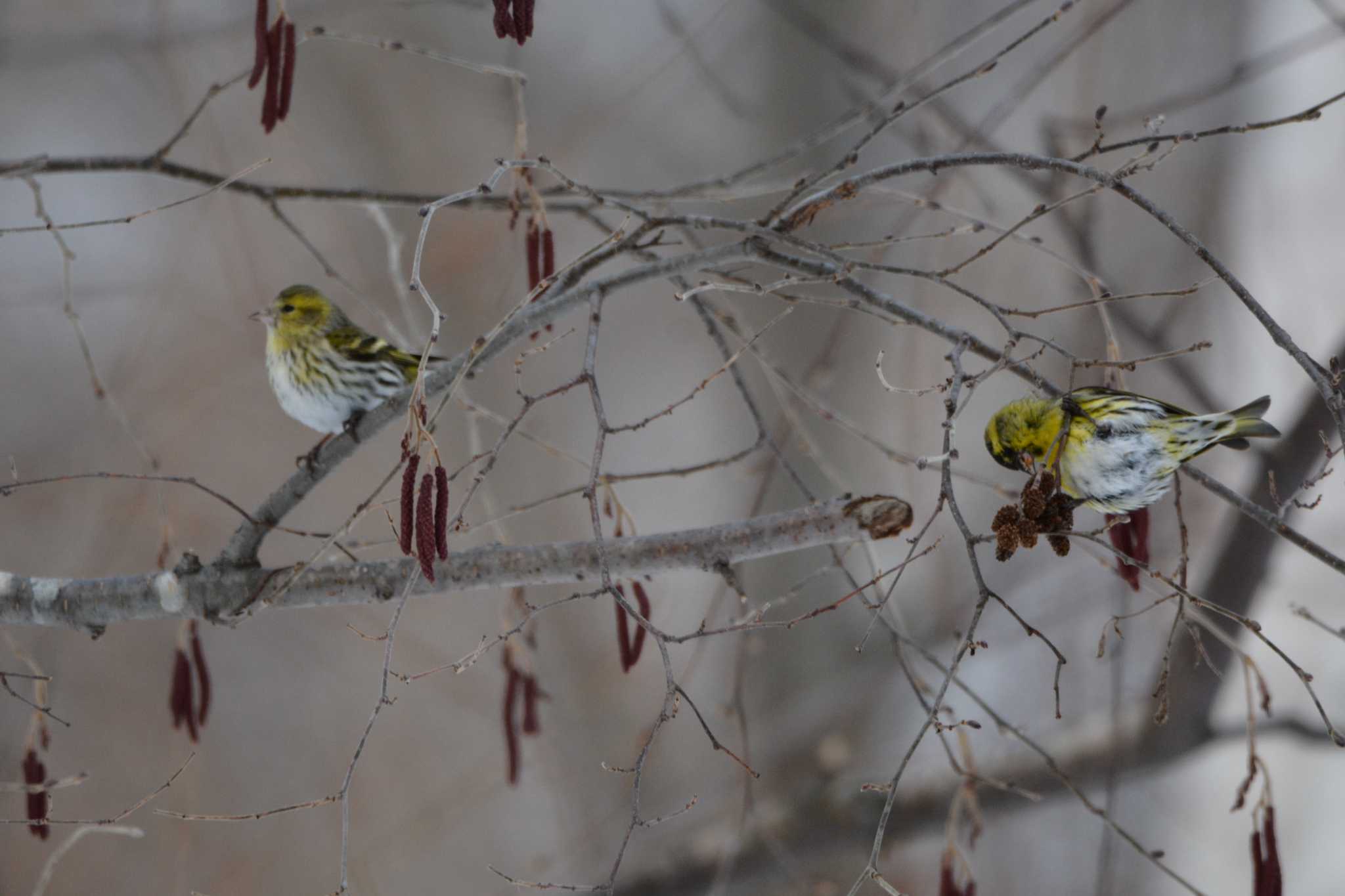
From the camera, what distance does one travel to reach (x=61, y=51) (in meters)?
3.23

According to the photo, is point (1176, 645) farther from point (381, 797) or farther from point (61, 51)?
point (61, 51)

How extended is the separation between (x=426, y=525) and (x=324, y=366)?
1.16 metres

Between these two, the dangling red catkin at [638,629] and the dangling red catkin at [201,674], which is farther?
the dangling red catkin at [201,674]

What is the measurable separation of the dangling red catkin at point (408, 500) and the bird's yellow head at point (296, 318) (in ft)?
3.77

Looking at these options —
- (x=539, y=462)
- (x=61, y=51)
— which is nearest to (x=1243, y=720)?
(x=539, y=462)

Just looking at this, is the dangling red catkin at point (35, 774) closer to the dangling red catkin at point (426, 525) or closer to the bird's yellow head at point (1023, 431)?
the dangling red catkin at point (426, 525)

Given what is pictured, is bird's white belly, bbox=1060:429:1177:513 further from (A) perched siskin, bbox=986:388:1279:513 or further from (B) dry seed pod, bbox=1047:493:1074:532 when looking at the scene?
(B) dry seed pod, bbox=1047:493:1074:532

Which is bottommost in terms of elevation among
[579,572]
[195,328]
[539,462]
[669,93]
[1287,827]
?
[1287,827]

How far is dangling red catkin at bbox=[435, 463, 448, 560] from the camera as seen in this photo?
0.94 m

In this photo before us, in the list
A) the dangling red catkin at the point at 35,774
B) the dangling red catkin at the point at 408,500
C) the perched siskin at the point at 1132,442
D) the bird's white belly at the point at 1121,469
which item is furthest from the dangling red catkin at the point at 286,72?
the bird's white belly at the point at 1121,469

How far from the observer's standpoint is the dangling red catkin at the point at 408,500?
92cm

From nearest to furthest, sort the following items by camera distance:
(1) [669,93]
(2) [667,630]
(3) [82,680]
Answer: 1. (2) [667,630]
2. (3) [82,680]
3. (1) [669,93]

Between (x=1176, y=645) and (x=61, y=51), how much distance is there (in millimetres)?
3297

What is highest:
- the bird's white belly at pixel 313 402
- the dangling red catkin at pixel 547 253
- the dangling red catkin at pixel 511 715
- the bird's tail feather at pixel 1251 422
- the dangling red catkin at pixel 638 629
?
the bird's white belly at pixel 313 402
